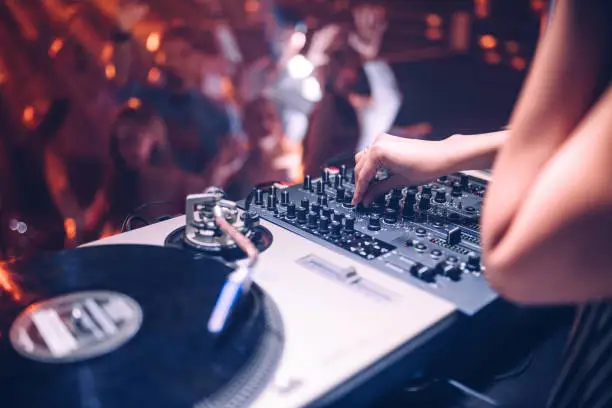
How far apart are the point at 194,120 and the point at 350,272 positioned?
1.05 m

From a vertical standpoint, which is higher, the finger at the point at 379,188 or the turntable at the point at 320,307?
the finger at the point at 379,188

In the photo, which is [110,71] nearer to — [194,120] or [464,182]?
[194,120]

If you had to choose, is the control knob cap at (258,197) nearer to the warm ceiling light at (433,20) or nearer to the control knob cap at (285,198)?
the control knob cap at (285,198)

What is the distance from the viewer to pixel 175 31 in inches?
62.7

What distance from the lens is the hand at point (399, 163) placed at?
927 millimetres

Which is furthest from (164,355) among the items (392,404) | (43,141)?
(43,141)

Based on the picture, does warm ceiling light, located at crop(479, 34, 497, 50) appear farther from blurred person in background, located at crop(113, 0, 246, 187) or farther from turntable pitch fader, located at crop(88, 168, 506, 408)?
turntable pitch fader, located at crop(88, 168, 506, 408)

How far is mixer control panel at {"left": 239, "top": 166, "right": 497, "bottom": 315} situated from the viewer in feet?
2.73

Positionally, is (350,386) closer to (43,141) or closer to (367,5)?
(43,141)

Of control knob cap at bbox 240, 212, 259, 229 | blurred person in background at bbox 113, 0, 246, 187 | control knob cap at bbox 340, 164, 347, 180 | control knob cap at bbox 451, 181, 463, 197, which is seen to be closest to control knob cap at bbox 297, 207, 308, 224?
control knob cap at bbox 240, 212, 259, 229

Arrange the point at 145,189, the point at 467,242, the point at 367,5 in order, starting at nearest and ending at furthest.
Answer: the point at 467,242, the point at 145,189, the point at 367,5

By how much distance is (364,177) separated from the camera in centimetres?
104

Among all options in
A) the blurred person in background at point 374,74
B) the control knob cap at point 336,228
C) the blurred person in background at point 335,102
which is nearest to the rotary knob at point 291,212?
the control knob cap at point 336,228

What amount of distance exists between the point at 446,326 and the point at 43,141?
3.83ft
